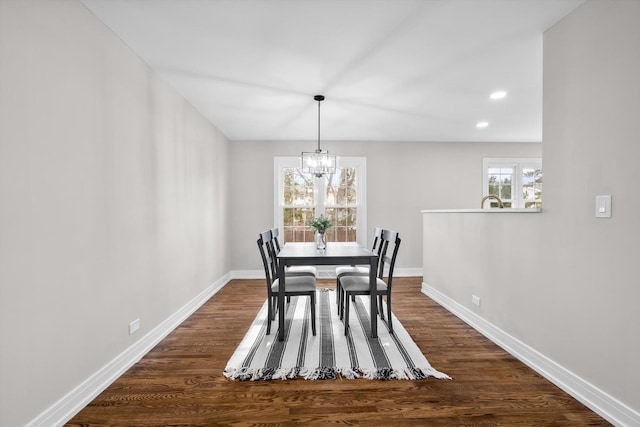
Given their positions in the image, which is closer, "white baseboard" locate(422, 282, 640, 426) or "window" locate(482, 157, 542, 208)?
"white baseboard" locate(422, 282, 640, 426)

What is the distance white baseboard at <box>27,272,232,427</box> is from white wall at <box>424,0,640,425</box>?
10.0 ft

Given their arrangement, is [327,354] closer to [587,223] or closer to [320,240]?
[320,240]

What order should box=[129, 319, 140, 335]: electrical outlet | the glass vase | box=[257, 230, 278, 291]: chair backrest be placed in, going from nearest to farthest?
1. box=[129, 319, 140, 335]: electrical outlet
2. box=[257, 230, 278, 291]: chair backrest
3. the glass vase

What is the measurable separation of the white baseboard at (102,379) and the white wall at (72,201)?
0.04m

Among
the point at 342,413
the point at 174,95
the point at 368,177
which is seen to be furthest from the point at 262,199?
the point at 342,413

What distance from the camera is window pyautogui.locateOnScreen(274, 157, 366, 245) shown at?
226 inches

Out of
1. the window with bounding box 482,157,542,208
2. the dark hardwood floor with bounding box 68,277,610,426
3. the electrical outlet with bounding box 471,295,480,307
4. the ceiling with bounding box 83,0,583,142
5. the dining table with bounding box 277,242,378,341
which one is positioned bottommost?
the dark hardwood floor with bounding box 68,277,610,426

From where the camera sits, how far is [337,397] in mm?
1986

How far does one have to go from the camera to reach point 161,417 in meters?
1.80

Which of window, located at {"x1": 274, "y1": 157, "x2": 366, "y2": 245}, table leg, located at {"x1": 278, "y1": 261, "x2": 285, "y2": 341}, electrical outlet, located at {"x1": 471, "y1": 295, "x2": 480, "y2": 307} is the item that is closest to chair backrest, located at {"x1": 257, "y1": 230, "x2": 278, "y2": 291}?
table leg, located at {"x1": 278, "y1": 261, "x2": 285, "y2": 341}

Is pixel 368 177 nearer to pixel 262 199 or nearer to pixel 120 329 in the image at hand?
pixel 262 199

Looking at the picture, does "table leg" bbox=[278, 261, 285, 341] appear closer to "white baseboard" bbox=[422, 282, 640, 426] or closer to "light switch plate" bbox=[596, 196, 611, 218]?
"white baseboard" bbox=[422, 282, 640, 426]

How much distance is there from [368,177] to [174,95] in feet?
11.2

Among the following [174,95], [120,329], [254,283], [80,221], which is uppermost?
[174,95]
